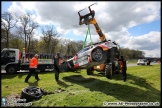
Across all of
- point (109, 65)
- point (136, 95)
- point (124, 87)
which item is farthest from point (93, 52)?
point (136, 95)

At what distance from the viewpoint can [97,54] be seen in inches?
381

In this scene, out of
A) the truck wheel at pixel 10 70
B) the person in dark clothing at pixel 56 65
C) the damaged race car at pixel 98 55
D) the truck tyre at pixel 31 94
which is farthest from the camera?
the truck wheel at pixel 10 70

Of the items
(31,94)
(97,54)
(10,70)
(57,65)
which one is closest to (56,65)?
(57,65)

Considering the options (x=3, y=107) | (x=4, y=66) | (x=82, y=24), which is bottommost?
(x=3, y=107)

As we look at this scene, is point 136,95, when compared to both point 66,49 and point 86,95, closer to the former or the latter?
point 86,95

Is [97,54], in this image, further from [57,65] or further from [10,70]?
[10,70]

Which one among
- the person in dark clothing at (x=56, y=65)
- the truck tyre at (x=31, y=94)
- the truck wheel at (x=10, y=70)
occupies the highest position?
the person in dark clothing at (x=56, y=65)

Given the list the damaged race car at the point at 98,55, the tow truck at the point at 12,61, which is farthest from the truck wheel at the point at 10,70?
the damaged race car at the point at 98,55

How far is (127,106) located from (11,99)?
178 inches

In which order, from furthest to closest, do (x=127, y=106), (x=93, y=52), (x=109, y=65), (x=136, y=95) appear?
(x=109, y=65)
(x=93, y=52)
(x=136, y=95)
(x=127, y=106)

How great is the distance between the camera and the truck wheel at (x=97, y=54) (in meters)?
9.52

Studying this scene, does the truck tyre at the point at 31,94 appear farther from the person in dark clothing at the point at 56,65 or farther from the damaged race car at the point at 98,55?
the damaged race car at the point at 98,55

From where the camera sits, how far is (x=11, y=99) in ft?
23.4

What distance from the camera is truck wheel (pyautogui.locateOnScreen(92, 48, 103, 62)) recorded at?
31.2 feet
